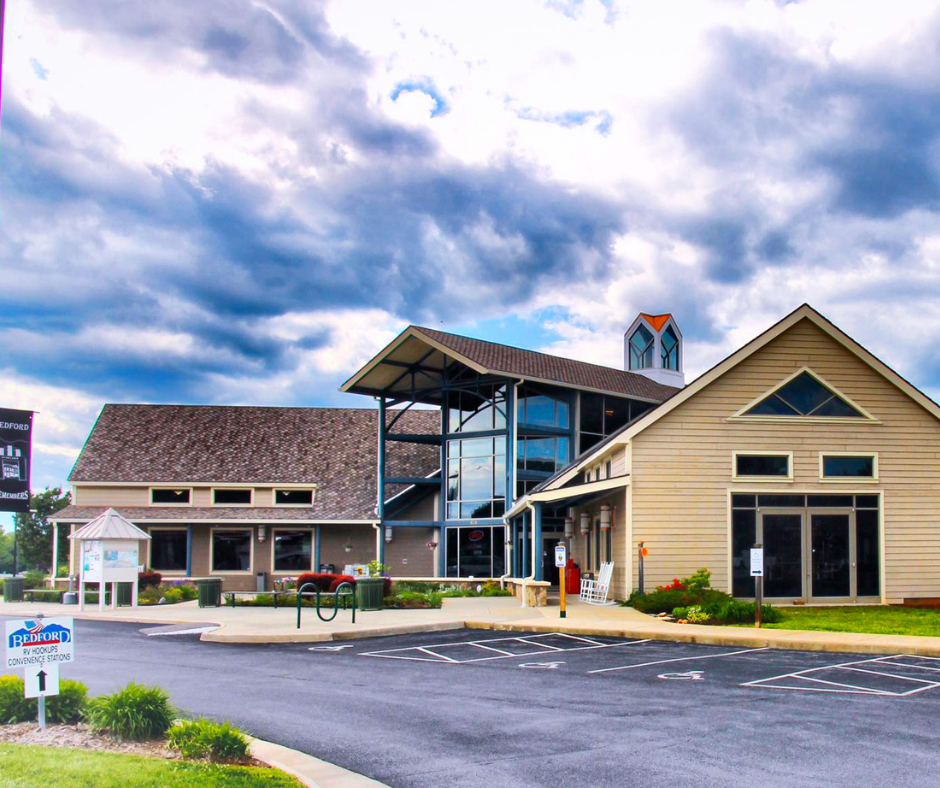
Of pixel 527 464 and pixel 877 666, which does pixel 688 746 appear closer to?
pixel 877 666

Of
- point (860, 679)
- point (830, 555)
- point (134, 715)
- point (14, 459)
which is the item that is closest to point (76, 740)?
point (134, 715)

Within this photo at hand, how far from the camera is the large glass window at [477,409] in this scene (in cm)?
3925

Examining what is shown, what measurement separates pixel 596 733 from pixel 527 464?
29.6 m

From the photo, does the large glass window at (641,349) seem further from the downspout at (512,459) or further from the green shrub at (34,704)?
the green shrub at (34,704)

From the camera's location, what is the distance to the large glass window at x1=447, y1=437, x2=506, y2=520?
3891 centimetres

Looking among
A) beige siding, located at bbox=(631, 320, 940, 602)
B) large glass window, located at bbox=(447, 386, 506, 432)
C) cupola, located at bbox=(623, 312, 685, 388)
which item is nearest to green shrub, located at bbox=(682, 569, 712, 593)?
beige siding, located at bbox=(631, 320, 940, 602)

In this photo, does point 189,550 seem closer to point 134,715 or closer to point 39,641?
point 39,641

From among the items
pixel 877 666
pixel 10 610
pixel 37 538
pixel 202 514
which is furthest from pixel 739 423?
pixel 37 538

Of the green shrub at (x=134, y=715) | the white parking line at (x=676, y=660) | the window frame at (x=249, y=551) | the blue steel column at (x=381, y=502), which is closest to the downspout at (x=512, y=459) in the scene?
the blue steel column at (x=381, y=502)

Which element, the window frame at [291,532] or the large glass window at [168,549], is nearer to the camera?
the window frame at [291,532]

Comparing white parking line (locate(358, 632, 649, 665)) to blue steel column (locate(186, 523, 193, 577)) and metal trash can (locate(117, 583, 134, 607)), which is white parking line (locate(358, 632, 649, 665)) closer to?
metal trash can (locate(117, 583, 134, 607))

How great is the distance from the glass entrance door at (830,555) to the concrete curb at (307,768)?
18573 millimetres

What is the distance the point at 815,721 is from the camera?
10375mm

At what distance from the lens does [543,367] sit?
39.8 metres
